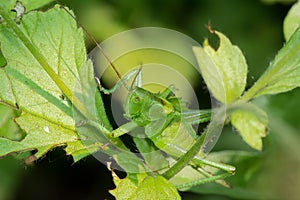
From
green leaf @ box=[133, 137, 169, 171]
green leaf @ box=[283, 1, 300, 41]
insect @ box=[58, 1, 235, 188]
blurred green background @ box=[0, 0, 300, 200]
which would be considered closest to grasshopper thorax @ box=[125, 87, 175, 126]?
insect @ box=[58, 1, 235, 188]

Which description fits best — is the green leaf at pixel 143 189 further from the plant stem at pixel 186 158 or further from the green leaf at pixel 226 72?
the green leaf at pixel 226 72

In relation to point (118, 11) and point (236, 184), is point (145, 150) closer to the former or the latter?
point (236, 184)

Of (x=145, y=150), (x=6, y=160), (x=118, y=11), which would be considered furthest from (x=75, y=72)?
(x=118, y=11)

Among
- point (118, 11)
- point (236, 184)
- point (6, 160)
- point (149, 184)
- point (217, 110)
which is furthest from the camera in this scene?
point (118, 11)

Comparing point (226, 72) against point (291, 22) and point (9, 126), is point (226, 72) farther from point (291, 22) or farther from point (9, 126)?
point (9, 126)

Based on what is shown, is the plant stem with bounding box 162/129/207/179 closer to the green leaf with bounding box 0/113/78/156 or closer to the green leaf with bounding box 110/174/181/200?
the green leaf with bounding box 110/174/181/200
